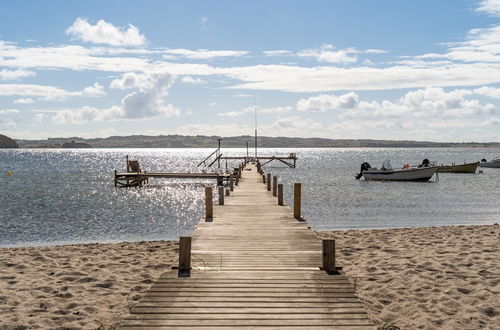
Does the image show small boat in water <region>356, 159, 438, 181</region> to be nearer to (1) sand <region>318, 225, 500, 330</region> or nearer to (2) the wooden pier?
(2) the wooden pier

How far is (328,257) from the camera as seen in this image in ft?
28.5

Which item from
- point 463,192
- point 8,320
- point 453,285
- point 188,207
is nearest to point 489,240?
point 453,285

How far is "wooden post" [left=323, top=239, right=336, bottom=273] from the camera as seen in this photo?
8.66 meters

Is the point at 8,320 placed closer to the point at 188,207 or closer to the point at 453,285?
the point at 453,285

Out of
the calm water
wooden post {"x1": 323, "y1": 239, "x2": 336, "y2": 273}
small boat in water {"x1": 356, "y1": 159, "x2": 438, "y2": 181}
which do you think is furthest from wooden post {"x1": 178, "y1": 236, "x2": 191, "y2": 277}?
small boat in water {"x1": 356, "y1": 159, "x2": 438, "y2": 181}

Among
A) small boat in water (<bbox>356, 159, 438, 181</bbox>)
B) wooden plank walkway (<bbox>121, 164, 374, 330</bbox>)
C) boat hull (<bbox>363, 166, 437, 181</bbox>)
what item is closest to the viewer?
wooden plank walkway (<bbox>121, 164, 374, 330</bbox>)

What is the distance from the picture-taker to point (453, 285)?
33.9ft

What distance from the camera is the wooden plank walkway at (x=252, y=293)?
21.0 feet

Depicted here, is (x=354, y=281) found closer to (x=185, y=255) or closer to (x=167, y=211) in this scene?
(x=185, y=255)

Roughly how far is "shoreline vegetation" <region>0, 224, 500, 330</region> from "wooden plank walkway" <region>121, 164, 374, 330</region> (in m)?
1.58

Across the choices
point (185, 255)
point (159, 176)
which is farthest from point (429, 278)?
point (159, 176)

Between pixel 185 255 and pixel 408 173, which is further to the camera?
pixel 408 173

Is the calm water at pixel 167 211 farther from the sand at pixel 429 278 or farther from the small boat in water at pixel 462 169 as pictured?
the small boat in water at pixel 462 169

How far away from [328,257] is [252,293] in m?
1.93
